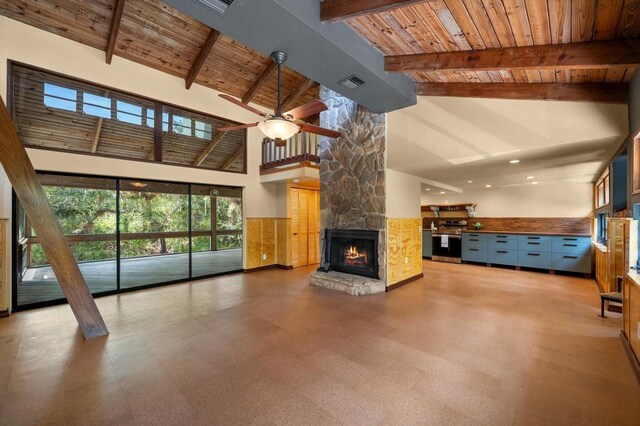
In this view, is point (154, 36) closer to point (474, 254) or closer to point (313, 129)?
point (313, 129)

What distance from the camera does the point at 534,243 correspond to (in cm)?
645

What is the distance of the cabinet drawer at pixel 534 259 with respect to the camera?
6312 millimetres

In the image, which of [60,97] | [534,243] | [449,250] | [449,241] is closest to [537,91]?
[534,243]

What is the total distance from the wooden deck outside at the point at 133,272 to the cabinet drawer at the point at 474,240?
632 centimetres

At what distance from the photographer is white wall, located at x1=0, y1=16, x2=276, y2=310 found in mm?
3989

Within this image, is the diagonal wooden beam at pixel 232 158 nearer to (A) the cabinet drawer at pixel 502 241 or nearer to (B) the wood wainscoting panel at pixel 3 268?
(B) the wood wainscoting panel at pixel 3 268

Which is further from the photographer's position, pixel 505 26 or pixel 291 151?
pixel 291 151

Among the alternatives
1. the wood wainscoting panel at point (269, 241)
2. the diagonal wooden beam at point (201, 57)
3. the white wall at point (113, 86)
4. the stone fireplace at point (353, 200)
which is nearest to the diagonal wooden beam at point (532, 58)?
the stone fireplace at point (353, 200)

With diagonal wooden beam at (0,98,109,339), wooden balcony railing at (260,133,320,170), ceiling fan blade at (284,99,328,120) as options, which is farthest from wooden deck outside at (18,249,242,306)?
ceiling fan blade at (284,99,328,120)

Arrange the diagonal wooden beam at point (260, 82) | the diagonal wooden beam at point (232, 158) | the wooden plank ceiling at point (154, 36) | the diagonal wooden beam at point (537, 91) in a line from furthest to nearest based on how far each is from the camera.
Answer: the diagonal wooden beam at point (232, 158)
the diagonal wooden beam at point (260, 82)
the wooden plank ceiling at point (154, 36)
the diagonal wooden beam at point (537, 91)

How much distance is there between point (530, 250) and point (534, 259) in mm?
227

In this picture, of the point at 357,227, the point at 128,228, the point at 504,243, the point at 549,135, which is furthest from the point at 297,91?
the point at 504,243

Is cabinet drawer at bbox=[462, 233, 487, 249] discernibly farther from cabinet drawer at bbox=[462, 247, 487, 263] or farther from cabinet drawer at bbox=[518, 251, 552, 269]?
cabinet drawer at bbox=[518, 251, 552, 269]

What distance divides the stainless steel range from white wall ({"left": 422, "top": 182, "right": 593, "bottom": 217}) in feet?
2.52
